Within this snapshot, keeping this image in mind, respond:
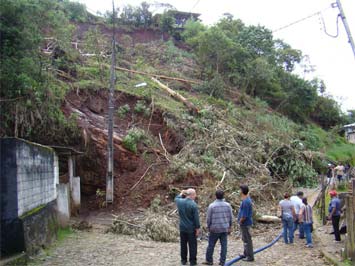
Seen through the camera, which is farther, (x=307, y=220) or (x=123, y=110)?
(x=123, y=110)

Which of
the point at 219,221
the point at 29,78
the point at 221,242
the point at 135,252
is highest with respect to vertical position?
the point at 29,78

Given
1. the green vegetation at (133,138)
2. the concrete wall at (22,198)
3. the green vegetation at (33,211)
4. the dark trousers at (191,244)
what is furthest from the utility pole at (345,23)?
the green vegetation at (33,211)

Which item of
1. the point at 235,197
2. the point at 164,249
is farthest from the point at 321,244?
the point at 235,197

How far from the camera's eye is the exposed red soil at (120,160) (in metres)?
16.8

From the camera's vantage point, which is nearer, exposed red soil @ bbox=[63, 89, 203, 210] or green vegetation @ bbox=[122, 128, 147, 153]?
exposed red soil @ bbox=[63, 89, 203, 210]

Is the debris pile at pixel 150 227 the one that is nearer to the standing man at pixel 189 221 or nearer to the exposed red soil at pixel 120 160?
the exposed red soil at pixel 120 160

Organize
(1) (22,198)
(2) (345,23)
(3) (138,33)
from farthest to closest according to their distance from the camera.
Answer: (3) (138,33), (2) (345,23), (1) (22,198)

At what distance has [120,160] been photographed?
18250 mm

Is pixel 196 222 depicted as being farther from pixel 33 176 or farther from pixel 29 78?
pixel 29 78

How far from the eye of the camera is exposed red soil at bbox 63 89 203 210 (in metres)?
16.8

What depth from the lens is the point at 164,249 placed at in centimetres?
1163

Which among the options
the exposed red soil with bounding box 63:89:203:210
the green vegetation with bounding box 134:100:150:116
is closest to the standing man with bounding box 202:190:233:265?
the exposed red soil with bounding box 63:89:203:210

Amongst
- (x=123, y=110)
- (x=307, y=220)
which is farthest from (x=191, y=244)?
(x=123, y=110)

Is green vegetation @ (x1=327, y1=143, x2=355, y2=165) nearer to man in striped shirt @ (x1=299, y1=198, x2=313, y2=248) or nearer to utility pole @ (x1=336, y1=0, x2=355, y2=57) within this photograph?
utility pole @ (x1=336, y1=0, x2=355, y2=57)
